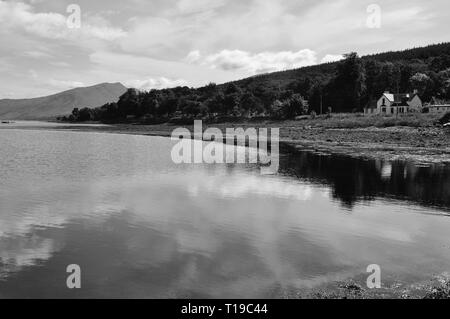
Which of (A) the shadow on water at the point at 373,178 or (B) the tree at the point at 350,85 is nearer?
(A) the shadow on water at the point at 373,178

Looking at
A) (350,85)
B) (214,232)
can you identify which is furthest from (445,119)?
(214,232)

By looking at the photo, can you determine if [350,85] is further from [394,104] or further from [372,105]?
[394,104]

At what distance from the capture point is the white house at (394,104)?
14791cm

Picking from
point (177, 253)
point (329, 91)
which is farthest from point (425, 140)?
point (329, 91)

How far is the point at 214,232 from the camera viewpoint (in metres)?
23.0

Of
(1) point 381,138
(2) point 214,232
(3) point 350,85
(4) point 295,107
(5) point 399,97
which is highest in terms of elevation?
(3) point 350,85

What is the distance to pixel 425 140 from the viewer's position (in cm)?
7894

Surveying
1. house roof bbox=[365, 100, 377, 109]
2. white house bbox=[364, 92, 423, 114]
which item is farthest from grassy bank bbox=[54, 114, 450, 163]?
house roof bbox=[365, 100, 377, 109]

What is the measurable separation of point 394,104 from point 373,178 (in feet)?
388

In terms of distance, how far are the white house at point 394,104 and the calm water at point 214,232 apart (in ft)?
367

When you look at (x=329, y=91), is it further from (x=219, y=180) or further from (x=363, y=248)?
(x=363, y=248)

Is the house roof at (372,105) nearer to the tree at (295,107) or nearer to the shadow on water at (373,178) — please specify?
the tree at (295,107)

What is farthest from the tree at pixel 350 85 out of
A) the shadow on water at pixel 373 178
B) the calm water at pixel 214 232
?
the calm water at pixel 214 232
